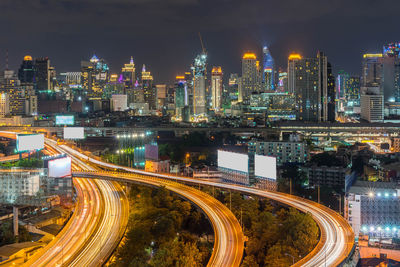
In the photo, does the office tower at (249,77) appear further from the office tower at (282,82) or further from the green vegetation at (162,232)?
the green vegetation at (162,232)

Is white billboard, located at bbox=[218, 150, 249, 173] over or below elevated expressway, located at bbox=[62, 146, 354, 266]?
over

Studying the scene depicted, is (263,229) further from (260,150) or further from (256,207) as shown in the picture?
(260,150)

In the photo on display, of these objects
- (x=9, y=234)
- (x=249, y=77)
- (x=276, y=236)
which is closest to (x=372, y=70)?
(x=249, y=77)

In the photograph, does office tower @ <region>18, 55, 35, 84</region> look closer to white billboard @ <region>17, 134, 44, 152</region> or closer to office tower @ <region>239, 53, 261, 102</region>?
office tower @ <region>239, 53, 261, 102</region>

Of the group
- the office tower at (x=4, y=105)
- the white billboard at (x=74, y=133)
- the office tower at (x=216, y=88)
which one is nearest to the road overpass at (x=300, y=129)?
the office tower at (x=4, y=105)

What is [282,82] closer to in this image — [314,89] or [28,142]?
[314,89]

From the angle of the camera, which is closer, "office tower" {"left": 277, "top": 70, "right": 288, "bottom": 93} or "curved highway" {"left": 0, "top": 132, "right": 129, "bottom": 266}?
"curved highway" {"left": 0, "top": 132, "right": 129, "bottom": 266}

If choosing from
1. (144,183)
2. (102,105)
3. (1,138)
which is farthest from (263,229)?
(102,105)

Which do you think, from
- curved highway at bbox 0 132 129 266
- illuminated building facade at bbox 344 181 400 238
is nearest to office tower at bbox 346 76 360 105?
curved highway at bbox 0 132 129 266
